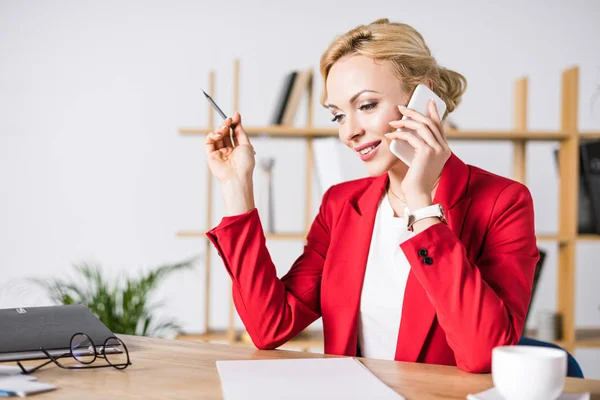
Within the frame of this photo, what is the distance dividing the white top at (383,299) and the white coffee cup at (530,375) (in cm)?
69

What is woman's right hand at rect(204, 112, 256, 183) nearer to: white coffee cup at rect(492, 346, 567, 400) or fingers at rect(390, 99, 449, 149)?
fingers at rect(390, 99, 449, 149)

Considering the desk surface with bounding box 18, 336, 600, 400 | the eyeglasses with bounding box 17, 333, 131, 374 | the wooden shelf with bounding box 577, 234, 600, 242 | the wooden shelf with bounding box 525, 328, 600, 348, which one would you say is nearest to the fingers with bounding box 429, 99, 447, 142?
the desk surface with bounding box 18, 336, 600, 400

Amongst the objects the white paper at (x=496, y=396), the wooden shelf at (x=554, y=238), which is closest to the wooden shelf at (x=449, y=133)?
the wooden shelf at (x=554, y=238)

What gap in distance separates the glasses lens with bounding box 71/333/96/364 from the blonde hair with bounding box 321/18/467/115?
859mm

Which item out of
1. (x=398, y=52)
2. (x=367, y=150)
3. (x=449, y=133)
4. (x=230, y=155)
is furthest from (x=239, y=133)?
(x=449, y=133)

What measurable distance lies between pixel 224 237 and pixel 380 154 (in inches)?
15.7

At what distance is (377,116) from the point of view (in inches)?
→ 60.3

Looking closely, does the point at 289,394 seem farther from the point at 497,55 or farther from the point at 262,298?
the point at 497,55

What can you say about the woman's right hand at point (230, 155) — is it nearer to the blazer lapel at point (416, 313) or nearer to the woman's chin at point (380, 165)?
the woman's chin at point (380, 165)

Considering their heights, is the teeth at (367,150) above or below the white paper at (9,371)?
above

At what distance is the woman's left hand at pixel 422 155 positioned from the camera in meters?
1.33

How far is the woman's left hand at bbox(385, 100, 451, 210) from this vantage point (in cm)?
133

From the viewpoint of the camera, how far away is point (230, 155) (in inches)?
63.6

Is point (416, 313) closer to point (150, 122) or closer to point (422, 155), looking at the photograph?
point (422, 155)
